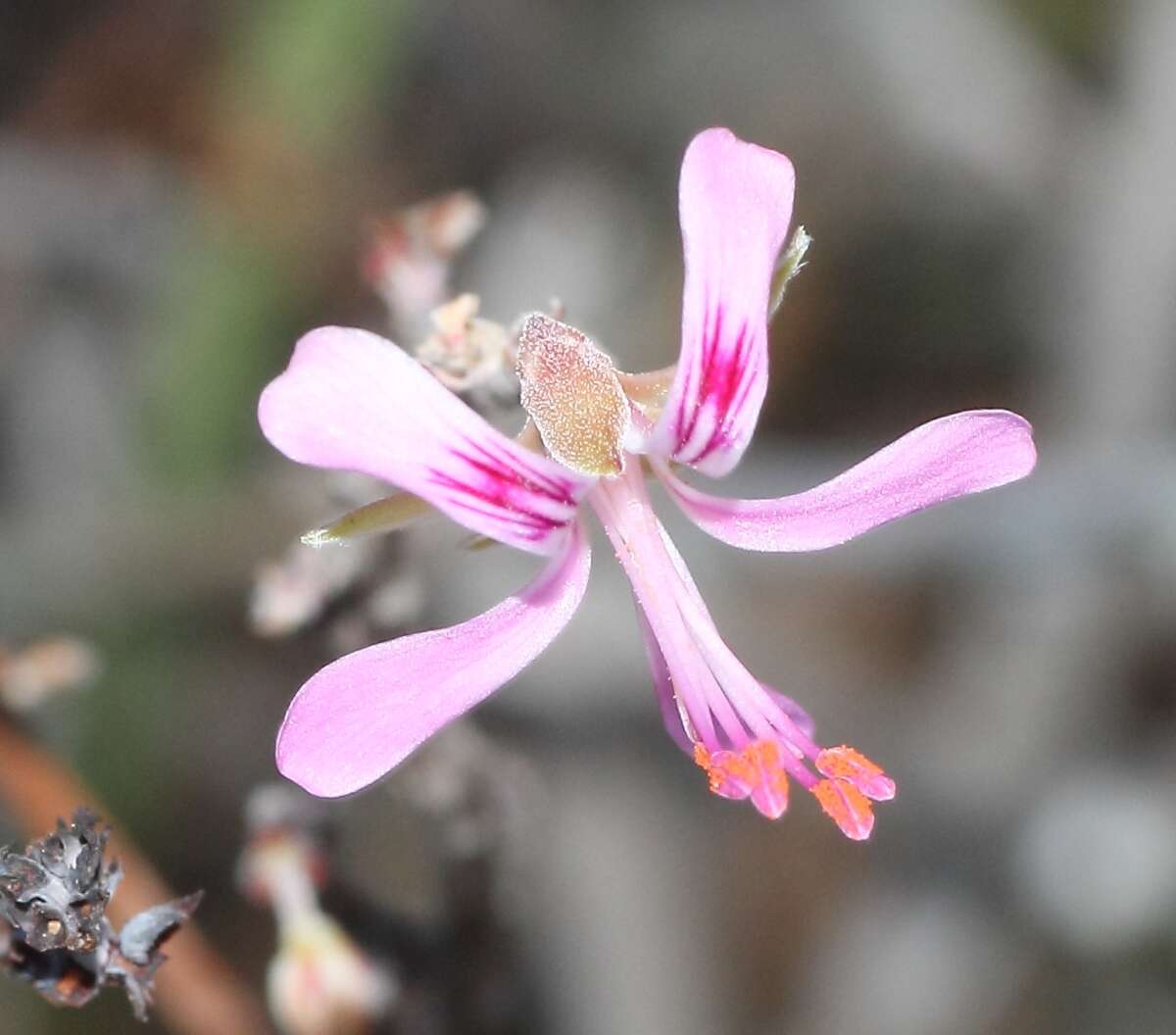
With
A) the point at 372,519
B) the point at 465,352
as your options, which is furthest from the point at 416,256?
the point at 372,519

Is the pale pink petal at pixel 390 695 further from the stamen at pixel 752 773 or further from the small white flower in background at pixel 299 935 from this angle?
the small white flower in background at pixel 299 935

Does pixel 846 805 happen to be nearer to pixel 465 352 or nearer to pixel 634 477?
pixel 634 477

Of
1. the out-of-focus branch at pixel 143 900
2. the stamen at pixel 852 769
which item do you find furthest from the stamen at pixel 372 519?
the out-of-focus branch at pixel 143 900

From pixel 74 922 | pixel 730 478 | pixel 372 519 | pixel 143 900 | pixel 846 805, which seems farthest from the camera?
pixel 730 478

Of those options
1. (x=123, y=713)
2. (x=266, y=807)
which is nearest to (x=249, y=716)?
(x=123, y=713)

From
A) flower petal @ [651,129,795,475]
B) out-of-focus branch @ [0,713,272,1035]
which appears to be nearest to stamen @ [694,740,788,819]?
flower petal @ [651,129,795,475]

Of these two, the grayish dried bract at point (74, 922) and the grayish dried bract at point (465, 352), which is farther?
the grayish dried bract at point (465, 352)
